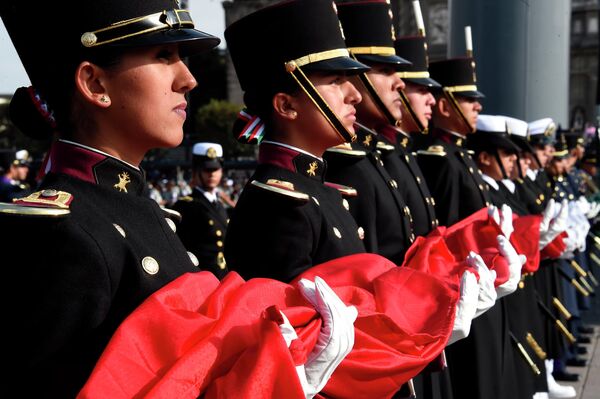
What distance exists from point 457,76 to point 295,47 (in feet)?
9.40

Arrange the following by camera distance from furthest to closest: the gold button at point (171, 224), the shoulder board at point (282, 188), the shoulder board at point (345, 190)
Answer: the shoulder board at point (345, 190) → the shoulder board at point (282, 188) → the gold button at point (171, 224)

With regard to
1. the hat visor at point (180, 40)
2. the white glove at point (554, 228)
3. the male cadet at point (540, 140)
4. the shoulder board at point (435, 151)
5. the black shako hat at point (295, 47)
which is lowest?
the male cadet at point (540, 140)

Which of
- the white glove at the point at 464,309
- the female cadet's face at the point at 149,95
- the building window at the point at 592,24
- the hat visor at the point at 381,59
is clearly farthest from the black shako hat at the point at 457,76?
the building window at the point at 592,24

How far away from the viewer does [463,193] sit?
17.9 ft

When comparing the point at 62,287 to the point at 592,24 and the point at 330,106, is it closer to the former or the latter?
the point at 330,106

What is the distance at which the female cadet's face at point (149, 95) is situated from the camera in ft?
7.48

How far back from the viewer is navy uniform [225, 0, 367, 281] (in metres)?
3.07

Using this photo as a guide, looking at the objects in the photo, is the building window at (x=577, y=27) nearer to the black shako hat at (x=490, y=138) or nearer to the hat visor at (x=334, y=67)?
the black shako hat at (x=490, y=138)

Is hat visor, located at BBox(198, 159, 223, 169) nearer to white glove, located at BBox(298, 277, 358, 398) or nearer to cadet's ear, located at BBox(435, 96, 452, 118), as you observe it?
cadet's ear, located at BBox(435, 96, 452, 118)

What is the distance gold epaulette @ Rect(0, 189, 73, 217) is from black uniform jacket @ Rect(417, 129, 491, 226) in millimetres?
3480

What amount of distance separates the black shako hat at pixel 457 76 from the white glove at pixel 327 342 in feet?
12.7

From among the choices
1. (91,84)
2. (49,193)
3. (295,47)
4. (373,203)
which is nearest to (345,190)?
(373,203)

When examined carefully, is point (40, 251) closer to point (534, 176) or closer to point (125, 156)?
point (125, 156)

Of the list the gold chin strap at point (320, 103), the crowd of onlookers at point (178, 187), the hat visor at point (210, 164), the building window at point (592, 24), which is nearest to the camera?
the gold chin strap at point (320, 103)
